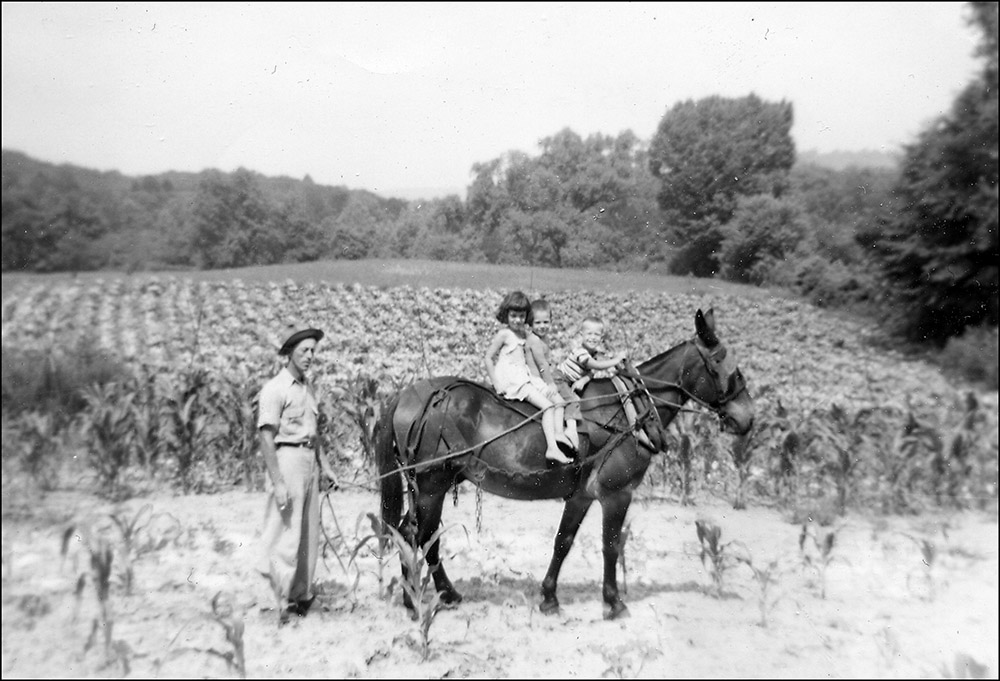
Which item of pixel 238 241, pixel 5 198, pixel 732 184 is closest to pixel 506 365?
pixel 5 198

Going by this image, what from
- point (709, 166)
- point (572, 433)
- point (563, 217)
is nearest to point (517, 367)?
point (572, 433)

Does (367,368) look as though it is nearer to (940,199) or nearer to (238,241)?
(238,241)

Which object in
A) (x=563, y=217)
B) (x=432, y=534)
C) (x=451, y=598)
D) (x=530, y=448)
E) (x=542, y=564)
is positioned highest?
(x=563, y=217)

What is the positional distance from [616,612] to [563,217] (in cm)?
817

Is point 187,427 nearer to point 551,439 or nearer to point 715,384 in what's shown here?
point 551,439

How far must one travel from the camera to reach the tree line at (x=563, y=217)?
593cm

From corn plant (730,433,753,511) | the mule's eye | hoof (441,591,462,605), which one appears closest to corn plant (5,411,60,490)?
hoof (441,591,462,605)

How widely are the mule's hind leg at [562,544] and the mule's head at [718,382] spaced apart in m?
1.31

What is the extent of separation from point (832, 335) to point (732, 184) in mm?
8860

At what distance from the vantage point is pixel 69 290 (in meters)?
17.2

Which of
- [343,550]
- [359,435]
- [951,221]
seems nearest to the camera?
[343,550]

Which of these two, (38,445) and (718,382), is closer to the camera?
(718,382)

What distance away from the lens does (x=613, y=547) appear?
456 centimetres

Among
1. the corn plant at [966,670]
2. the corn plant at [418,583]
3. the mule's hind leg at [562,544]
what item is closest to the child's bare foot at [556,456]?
the mule's hind leg at [562,544]
